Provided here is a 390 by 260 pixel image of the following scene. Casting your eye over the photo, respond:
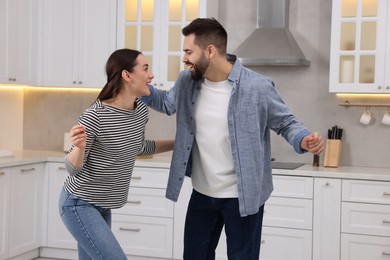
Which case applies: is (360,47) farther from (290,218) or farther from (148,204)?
(148,204)

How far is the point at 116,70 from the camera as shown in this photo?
3117mm

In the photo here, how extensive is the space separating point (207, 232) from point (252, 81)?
2.38 ft

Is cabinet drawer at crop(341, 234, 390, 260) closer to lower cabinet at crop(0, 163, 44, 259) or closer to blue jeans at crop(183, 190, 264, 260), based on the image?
blue jeans at crop(183, 190, 264, 260)

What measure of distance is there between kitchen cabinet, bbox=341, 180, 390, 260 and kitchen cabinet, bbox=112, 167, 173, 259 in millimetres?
1280

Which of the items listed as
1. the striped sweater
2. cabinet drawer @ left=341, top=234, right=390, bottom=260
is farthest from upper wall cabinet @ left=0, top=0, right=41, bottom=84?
cabinet drawer @ left=341, top=234, right=390, bottom=260

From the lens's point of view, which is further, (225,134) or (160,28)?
(160,28)

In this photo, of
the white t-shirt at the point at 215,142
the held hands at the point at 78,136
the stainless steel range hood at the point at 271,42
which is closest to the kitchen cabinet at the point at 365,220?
the stainless steel range hood at the point at 271,42

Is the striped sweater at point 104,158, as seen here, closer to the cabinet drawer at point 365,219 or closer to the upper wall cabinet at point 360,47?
the cabinet drawer at point 365,219

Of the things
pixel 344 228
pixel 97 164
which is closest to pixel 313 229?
pixel 344 228

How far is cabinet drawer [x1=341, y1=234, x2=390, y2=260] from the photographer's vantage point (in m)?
4.69

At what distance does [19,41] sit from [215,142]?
293 cm

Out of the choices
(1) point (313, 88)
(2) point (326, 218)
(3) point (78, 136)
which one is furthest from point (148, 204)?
(3) point (78, 136)

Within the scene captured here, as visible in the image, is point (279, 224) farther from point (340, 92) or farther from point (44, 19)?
point (44, 19)

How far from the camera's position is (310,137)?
2.92 metres
